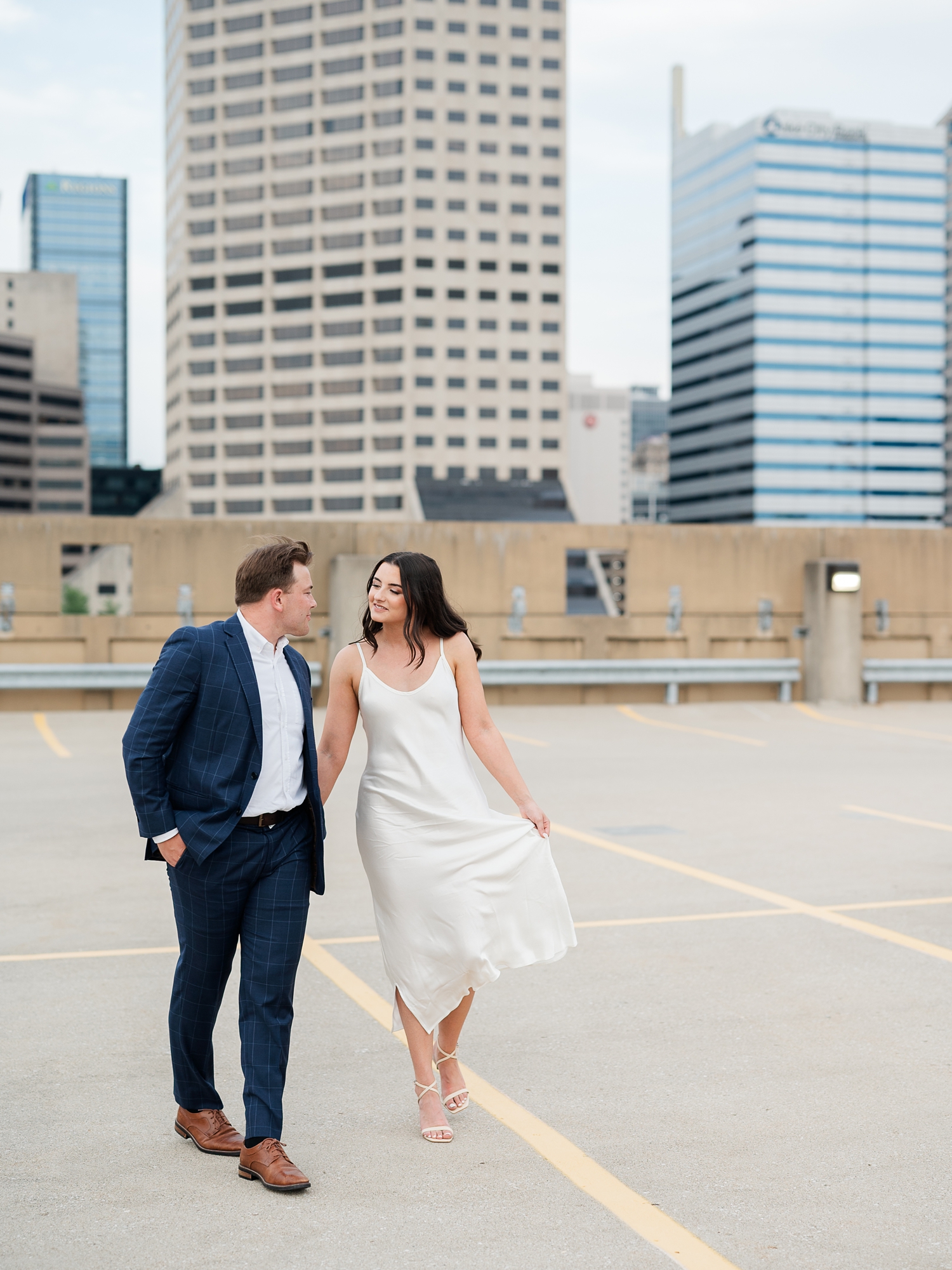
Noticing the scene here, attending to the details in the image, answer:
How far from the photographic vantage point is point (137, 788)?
3.54 m

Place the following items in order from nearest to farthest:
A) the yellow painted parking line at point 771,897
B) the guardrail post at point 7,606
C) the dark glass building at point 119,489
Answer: the yellow painted parking line at point 771,897, the guardrail post at point 7,606, the dark glass building at point 119,489

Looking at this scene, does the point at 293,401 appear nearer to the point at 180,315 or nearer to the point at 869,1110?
the point at 180,315

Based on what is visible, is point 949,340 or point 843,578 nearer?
point 843,578

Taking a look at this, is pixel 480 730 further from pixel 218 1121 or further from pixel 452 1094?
pixel 218 1121

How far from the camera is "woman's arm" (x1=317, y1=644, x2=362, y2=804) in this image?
157 inches

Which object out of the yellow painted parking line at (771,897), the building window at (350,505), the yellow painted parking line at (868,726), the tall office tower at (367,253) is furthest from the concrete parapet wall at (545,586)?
the building window at (350,505)

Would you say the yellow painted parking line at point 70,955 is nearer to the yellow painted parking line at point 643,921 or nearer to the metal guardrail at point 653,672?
the yellow painted parking line at point 643,921

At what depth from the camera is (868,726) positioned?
648 inches

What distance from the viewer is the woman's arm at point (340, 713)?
399cm

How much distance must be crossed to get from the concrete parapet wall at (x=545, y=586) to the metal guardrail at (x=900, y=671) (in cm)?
56

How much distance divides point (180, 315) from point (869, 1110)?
459 ft

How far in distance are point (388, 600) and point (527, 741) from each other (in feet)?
35.9

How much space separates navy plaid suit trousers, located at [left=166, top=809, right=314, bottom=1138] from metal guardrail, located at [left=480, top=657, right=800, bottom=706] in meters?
13.7

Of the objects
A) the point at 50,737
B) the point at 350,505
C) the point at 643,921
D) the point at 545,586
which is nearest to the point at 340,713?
the point at 643,921
